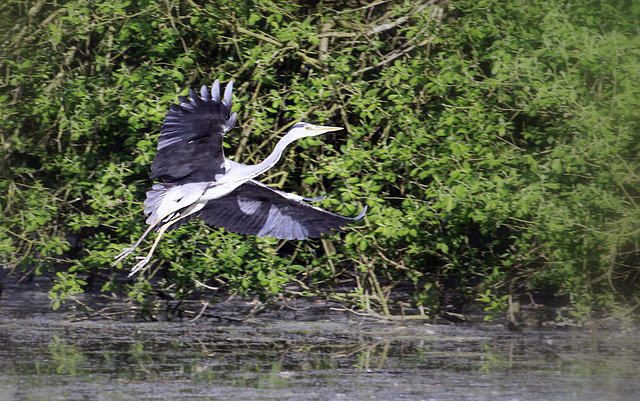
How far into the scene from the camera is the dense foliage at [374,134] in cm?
640

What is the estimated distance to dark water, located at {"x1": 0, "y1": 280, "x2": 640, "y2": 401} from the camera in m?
4.92

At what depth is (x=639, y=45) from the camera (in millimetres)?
6102

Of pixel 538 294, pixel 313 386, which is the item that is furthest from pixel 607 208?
pixel 313 386

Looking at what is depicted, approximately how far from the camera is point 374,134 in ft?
25.5

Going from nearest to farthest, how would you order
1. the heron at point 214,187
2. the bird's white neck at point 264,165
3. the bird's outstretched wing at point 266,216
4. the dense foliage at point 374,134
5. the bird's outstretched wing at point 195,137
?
the bird's outstretched wing at point 195,137 < the heron at point 214,187 < the bird's white neck at point 264,165 < the bird's outstretched wing at point 266,216 < the dense foliage at point 374,134

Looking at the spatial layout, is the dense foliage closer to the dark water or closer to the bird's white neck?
the dark water

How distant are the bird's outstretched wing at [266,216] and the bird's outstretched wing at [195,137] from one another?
38 cm

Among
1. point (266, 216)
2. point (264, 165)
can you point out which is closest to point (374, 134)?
point (266, 216)

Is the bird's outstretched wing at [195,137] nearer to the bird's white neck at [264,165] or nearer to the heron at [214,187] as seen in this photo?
the heron at [214,187]

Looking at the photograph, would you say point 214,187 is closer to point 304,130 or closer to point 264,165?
point 264,165

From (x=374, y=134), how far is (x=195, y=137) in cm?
280

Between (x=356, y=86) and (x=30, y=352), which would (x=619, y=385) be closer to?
(x=356, y=86)

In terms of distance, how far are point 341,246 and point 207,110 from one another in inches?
100

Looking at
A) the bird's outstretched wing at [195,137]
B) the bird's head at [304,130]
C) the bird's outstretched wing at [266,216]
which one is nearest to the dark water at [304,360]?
the bird's outstretched wing at [266,216]
